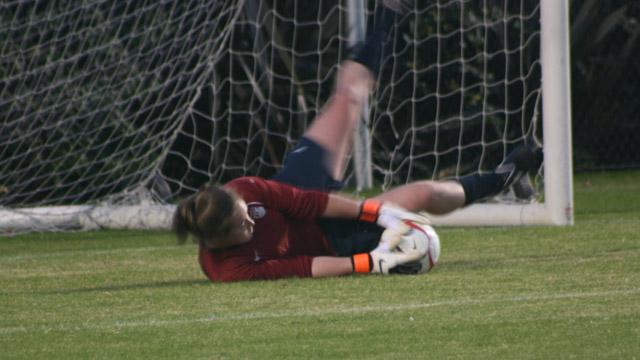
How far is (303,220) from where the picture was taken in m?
7.02

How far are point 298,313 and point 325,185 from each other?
6.35 feet

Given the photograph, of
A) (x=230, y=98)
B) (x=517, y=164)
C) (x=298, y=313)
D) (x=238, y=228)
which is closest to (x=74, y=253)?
(x=238, y=228)

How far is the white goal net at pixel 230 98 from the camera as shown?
1097 centimetres

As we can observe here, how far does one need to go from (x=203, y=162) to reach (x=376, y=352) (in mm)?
9364

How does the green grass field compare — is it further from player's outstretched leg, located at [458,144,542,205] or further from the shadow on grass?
player's outstretched leg, located at [458,144,542,205]

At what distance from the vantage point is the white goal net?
11.0 meters

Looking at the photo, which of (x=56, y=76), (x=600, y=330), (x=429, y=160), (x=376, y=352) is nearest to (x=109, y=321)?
(x=376, y=352)

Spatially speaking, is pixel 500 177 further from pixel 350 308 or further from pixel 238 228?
pixel 350 308

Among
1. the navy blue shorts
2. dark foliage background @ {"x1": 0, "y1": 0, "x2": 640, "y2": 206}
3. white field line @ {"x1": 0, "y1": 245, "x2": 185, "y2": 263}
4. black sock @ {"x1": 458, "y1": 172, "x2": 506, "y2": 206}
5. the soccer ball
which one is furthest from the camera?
dark foliage background @ {"x1": 0, "y1": 0, "x2": 640, "y2": 206}

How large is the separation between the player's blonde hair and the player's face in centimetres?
2

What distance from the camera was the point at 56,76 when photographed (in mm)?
11516

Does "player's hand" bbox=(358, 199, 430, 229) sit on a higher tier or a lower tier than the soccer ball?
higher

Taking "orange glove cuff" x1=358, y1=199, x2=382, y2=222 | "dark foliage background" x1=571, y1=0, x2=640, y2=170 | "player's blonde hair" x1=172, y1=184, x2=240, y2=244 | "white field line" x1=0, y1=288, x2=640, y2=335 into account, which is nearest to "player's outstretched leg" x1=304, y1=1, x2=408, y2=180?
"orange glove cuff" x1=358, y1=199, x2=382, y2=222

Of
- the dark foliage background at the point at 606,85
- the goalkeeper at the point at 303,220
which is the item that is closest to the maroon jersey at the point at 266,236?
the goalkeeper at the point at 303,220
